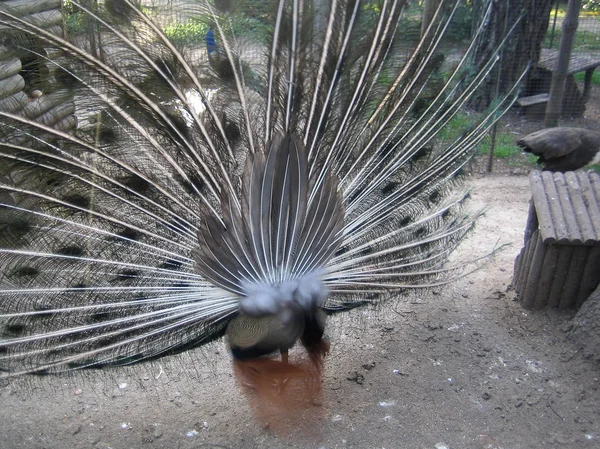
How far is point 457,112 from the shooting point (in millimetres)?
3645

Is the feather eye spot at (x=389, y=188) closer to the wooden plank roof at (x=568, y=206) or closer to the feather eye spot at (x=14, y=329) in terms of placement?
the wooden plank roof at (x=568, y=206)

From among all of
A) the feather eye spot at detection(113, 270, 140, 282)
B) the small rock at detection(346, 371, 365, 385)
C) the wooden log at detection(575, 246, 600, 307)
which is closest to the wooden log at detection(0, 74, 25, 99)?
the feather eye spot at detection(113, 270, 140, 282)

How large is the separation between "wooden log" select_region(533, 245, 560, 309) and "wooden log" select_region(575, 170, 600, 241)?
0.32 m

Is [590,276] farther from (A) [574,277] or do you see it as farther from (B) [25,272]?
(B) [25,272]

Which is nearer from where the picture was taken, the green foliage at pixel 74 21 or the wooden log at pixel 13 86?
the green foliage at pixel 74 21

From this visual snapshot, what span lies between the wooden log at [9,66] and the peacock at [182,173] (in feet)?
0.45

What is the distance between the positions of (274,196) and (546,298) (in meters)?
2.55

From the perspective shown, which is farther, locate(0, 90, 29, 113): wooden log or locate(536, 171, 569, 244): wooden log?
locate(536, 171, 569, 244): wooden log

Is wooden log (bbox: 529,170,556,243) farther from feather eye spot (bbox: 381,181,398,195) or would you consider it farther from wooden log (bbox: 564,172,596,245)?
feather eye spot (bbox: 381,181,398,195)

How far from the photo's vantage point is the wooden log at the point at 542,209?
3.96 metres

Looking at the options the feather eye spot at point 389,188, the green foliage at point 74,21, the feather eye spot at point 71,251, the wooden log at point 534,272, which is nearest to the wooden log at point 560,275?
the wooden log at point 534,272

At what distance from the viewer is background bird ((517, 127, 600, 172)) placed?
6.24 m

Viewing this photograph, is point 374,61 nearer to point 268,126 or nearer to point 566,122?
point 268,126

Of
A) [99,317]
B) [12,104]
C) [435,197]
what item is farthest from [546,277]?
[12,104]
